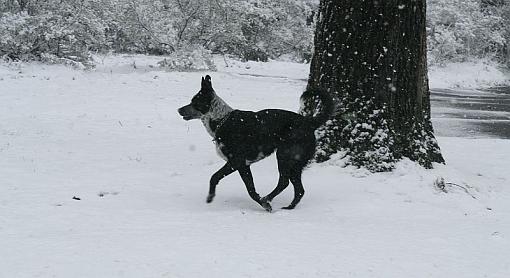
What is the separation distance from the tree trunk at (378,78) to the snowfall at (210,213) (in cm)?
27

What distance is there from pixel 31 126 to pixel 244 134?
19.0 ft

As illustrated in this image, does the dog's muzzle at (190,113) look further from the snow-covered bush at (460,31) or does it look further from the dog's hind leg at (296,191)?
the snow-covered bush at (460,31)

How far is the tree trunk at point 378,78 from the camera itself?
19.7 feet

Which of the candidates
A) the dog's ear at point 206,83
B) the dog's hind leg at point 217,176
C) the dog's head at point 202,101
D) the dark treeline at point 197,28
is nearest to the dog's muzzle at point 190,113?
the dog's head at point 202,101

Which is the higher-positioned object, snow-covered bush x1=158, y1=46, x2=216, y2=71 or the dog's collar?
the dog's collar

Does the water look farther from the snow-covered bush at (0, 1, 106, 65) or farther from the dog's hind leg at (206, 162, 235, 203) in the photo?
the snow-covered bush at (0, 1, 106, 65)

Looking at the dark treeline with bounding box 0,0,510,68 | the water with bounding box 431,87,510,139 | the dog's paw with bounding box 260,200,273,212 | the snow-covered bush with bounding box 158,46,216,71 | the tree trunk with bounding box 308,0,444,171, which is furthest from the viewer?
the snow-covered bush with bounding box 158,46,216,71

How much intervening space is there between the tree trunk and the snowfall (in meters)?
0.27

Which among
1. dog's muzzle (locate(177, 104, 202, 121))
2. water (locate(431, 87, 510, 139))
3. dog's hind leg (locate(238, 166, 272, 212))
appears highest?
dog's muzzle (locate(177, 104, 202, 121))

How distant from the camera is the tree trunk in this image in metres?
6.02

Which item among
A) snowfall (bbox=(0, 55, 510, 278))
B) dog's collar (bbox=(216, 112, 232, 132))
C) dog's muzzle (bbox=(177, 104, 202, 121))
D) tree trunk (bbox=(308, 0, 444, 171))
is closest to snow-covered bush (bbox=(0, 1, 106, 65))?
snowfall (bbox=(0, 55, 510, 278))

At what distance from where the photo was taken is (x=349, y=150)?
622cm

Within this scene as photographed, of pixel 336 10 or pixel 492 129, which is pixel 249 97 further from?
pixel 336 10

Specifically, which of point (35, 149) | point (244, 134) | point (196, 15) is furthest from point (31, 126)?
point (196, 15)
